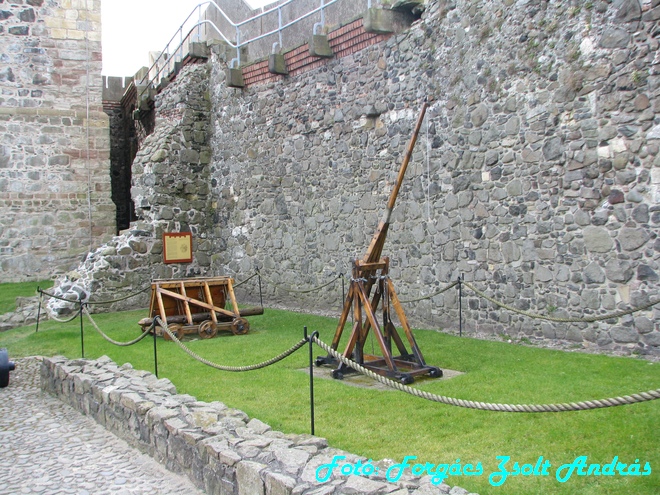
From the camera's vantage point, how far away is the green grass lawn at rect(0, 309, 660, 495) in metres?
4.29

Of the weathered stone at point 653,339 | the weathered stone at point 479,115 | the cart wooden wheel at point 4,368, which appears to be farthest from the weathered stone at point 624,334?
the cart wooden wheel at point 4,368

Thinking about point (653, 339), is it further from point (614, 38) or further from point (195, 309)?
point (195, 309)

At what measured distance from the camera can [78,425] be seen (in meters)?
6.16

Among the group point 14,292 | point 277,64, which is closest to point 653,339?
point 277,64

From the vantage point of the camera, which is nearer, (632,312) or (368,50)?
(632,312)

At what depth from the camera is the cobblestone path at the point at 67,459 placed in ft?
15.3

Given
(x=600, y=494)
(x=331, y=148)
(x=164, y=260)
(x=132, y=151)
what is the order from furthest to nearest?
(x=132, y=151), (x=164, y=260), (x=331, y=148), (x=600, y=494)

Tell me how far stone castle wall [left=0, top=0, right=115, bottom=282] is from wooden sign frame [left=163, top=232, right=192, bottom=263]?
3.26 metres

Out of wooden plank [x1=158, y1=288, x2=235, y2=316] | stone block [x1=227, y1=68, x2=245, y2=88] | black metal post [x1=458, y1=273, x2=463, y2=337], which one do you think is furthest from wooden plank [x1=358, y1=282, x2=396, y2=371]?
stone block [x1=227, y1=68, x2=245, y2=88]

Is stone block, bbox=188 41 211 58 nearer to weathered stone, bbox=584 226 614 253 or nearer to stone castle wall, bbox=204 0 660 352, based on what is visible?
stone castle wall, bbox=204 0 660 352

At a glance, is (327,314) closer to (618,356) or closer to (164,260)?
(164,260)

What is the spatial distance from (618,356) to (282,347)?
13.3 ft

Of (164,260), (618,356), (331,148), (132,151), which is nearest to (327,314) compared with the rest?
(331,148)

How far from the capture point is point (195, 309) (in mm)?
10406
